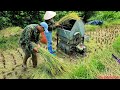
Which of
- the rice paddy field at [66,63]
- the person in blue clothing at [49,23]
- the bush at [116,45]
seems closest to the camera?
the rice paddy field at [66,63]

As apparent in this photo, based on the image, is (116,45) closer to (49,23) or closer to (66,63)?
(66,63)

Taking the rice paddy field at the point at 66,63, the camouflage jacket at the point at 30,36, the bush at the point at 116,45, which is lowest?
the rice paddy field at the point at 66,63

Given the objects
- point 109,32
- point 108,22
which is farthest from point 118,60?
point 108,22

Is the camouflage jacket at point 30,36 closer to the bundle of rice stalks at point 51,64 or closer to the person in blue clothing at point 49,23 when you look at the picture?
the bundle of rice stalks at point 51,64

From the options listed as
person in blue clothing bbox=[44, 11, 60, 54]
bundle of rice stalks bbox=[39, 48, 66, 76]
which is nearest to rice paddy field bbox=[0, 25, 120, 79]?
bundle of rice stalks bbox=[39, 48, 66, 76]

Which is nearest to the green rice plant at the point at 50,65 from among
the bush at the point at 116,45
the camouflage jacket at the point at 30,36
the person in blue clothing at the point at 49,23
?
the camouflage jacket at the point at 30,36

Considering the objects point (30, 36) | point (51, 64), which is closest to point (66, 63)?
point (51, 64)

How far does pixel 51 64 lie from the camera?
230 inches

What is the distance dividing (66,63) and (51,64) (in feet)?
1.11

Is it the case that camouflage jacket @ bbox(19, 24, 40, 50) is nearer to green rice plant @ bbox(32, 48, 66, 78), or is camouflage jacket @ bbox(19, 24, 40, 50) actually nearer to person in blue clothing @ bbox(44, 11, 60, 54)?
green rice plant @ bbox(32, 48, 66, 78)

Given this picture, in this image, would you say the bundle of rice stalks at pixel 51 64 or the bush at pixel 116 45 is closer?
the bundle of rice stalks at pixel 51 64

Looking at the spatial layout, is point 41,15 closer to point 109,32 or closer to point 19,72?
point 109,32

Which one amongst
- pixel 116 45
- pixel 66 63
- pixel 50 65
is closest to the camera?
pixel 50 65

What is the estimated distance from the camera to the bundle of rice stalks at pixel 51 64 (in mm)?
5828
